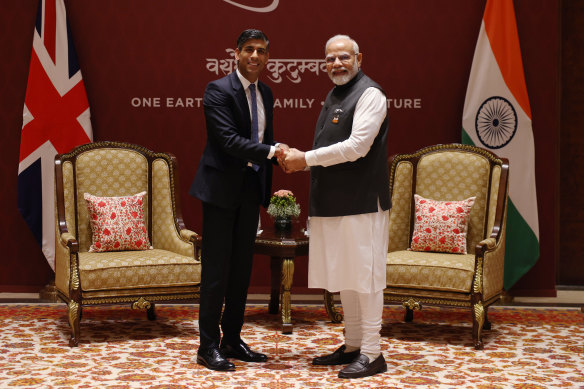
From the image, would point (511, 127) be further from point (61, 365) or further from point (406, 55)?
point (61, 365)

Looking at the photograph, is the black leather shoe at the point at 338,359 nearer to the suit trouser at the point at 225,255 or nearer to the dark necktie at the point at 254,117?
the suit trouser at the point at 225,255

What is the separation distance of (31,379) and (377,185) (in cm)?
212

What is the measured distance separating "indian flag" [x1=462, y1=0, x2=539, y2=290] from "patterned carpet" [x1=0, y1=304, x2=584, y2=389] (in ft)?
2.32

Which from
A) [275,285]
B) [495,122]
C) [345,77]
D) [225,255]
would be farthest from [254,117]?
[495,122]


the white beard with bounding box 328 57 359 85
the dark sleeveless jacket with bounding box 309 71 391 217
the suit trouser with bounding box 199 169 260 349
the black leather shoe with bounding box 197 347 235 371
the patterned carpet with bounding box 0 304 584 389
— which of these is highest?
the white beard with bounding box 328 57 359 85

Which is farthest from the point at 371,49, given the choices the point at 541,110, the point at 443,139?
the point at 541,110

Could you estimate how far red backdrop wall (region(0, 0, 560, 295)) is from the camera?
6191 millimetres

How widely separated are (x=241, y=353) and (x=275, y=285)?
1.33m

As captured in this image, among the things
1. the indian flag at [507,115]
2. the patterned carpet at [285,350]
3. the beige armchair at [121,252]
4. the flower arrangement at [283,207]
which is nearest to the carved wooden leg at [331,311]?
the patterned carpet at [285,350]

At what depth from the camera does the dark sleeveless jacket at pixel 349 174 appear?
3.88 meters

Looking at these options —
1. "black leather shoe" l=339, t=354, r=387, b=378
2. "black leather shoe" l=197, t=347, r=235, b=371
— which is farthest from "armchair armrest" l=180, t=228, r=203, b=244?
"black leather shoe" l=339, t=354, r=387, b=378

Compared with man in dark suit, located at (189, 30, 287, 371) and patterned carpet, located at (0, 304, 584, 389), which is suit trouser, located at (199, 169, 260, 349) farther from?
patterned carpet, located at (0, 304, 584, 389)

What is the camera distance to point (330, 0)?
6219mm

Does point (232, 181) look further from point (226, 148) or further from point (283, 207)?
point (283, 207)
